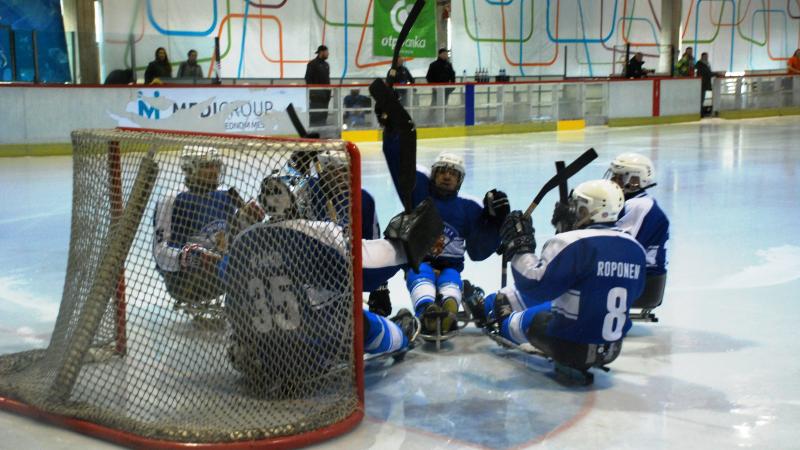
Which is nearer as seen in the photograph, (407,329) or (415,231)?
(415,231)

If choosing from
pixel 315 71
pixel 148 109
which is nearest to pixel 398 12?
pixel 315 71

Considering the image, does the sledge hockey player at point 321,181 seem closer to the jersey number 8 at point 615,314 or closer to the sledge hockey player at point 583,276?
the sledge hockey player at point 583,276

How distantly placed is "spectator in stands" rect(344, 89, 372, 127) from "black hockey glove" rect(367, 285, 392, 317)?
11.5 meters

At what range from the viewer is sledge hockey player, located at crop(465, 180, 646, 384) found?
11.8ft

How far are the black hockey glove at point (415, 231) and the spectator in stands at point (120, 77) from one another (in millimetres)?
11759

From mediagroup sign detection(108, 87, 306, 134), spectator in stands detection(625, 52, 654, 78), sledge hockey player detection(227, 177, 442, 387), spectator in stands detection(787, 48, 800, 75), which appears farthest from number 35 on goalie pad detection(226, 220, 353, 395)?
spectator in stands detection(787, 48, 800, 75)

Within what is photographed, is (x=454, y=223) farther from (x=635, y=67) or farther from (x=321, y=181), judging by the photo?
(x=635, y=67)

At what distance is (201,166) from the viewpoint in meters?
3.45

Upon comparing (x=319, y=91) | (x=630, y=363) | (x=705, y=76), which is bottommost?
(x=630, y=363)

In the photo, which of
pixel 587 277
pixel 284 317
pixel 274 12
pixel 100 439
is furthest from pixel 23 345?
pixel 274 12

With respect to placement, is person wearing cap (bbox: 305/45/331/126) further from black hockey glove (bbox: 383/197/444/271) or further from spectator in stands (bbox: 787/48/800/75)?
spectator in stands (bbox: 787/48/800/75)

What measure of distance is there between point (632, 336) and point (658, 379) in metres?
0.68

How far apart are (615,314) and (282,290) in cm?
125

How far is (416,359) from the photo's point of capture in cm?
423
